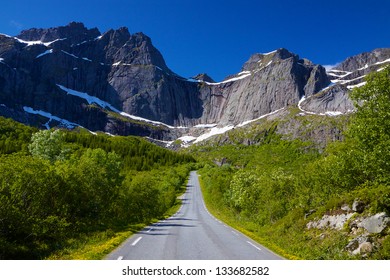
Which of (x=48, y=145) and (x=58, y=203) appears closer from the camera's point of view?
(x=58, y=203)

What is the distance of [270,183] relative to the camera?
41875mm

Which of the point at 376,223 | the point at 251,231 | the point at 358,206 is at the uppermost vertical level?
the point at 358,206

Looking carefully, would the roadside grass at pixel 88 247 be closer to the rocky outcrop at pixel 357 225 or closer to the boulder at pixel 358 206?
the rocky outcrop at pixel 357 225

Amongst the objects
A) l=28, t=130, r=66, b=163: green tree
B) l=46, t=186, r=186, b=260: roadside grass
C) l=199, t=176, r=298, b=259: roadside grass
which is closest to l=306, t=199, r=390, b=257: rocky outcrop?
l=199, t=176, r=298, b=259: roadside grass

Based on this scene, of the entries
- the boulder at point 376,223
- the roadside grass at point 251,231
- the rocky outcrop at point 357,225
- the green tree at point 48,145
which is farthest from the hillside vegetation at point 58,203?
the green tree at point 48,145

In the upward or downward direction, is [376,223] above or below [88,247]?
above

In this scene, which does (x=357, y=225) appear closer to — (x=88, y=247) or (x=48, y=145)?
(x=88, y=247)

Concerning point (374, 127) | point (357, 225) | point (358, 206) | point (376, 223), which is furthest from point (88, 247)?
point (374, 127)

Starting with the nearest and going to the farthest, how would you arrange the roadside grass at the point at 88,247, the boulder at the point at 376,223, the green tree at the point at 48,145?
1. the roadside grass at the point at 88,247
2. the boulder at the point at 376,223
3. the green tree at the point at 48,145

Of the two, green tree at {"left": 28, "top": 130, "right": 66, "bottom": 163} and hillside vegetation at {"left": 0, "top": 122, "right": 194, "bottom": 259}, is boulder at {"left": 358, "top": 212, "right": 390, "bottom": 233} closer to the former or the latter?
hillside vegetation at {"left": 0, "top": 122, "right": 194, "bottom": 259}

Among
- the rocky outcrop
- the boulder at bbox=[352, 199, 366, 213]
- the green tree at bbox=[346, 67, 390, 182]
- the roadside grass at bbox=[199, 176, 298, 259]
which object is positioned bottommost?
the roadside grass at bbox=[199, 176, 298, 259]

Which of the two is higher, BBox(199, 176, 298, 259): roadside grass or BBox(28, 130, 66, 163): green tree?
BBox(28, 130, 66, 163): green tree

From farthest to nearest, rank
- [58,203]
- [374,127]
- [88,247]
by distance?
[58,203]
[374,127]
[88,247]
